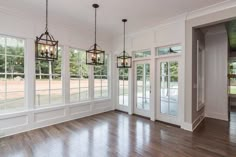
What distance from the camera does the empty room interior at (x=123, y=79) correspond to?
309 centimetres

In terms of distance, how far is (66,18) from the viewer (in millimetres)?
4023

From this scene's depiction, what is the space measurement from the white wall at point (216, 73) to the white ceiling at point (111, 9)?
73.0 inches

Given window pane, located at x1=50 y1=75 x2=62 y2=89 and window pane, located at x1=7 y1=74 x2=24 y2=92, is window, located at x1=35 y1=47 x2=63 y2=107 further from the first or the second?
window pane, located at x1=7 y1=74 x2=24 y2=92

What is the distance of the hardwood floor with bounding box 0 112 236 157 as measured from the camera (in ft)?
8.97

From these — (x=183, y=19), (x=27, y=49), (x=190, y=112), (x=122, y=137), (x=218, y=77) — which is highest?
(x=183, y=19)

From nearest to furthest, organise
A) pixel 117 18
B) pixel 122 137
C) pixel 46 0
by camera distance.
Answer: pixel 46 0 → pixel 122 137 → pixel 117 18

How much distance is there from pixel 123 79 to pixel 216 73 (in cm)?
325

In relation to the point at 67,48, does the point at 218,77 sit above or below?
below

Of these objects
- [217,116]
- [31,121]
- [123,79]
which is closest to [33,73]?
[31,121]

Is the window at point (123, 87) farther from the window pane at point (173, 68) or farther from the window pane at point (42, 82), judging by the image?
the window pane at point (42, 82)

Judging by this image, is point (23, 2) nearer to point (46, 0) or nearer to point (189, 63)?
point (46, 0)

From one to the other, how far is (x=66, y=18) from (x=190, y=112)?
4223 millimetres

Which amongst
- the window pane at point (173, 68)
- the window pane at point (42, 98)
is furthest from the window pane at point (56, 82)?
the window pane at point (173, 68)

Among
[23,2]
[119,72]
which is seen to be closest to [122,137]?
[119,72]
